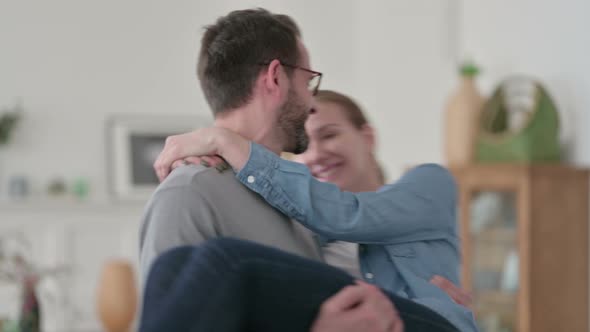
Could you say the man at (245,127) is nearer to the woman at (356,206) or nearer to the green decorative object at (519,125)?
the woman at (356,206)

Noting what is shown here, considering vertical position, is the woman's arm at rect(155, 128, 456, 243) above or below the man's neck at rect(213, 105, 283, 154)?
below

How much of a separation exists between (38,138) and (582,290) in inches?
A: 182

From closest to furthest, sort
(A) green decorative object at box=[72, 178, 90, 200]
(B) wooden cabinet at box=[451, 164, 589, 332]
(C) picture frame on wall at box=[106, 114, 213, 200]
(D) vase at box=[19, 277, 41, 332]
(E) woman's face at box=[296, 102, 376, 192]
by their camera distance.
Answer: (E) woman's face at box=[296, 102, 376, 192] < (D) vase at box=[19, 277, 41, 332] < (B) wooden cabinet at box=[451, 164, 589, 332] < (A) green decorative object at box=[72, 178, 90, 200] < (C) picture frame on wall at box=[106, 114, 213, 200]

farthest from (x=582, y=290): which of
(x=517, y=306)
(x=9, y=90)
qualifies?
(x=9, y=90)

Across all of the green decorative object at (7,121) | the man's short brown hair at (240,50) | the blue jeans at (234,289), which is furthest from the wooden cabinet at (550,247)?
the green decorative object at (7,121)

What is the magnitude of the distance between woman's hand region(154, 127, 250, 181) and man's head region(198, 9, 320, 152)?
0.39ft

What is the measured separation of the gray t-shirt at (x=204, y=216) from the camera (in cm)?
152

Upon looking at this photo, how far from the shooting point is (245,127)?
5.85 feet

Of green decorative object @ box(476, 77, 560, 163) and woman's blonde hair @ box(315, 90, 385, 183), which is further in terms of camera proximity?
green decorative object @ box(476, 77, 560, 163)

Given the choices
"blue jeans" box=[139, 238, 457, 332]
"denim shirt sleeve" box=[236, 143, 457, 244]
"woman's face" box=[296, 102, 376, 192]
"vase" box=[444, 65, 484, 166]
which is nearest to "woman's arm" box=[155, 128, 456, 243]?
"denim shirt sleeve" box=[236, 143, 457, 244]

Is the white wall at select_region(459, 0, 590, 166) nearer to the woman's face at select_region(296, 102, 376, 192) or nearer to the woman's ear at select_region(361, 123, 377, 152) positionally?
the woman's ear at select_region(361, 123, 377, 152)

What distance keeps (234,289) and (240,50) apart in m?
0.61

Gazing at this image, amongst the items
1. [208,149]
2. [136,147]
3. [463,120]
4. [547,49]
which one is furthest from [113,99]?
[208,149]

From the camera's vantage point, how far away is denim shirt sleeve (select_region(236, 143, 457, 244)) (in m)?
1.65
